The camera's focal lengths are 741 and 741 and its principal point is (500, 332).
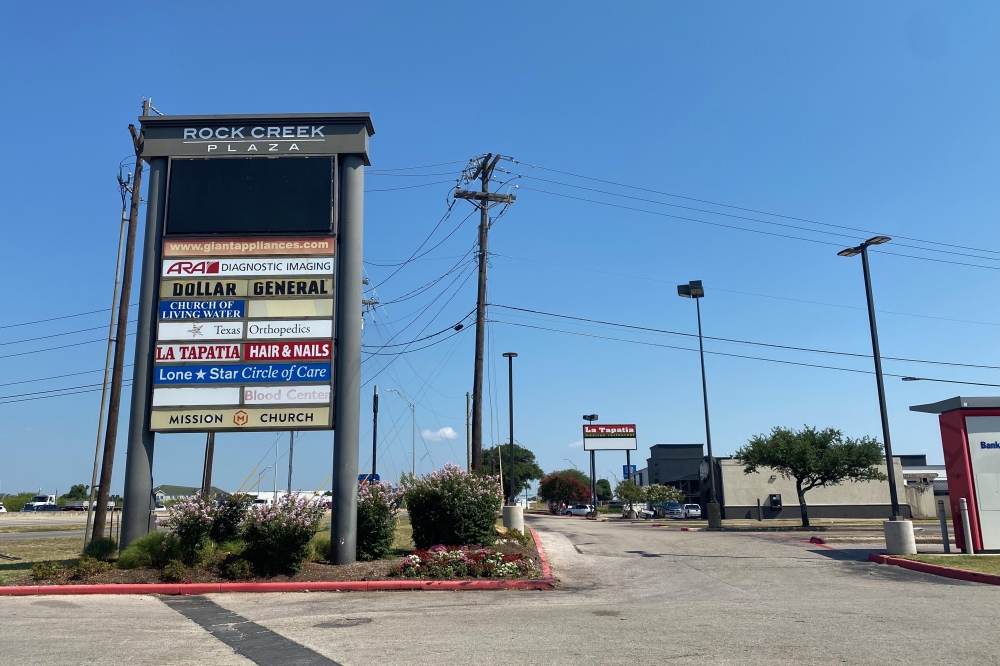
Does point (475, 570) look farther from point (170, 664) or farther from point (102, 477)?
point (102, 477)

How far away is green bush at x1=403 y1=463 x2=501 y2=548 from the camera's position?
54.4ft

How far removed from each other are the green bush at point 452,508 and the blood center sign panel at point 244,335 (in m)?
2.91

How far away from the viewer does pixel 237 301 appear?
648 inches

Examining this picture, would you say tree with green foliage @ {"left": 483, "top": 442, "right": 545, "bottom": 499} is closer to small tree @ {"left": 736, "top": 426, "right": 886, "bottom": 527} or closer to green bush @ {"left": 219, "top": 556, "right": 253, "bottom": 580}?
small tree @ {"left": 736, "top": 426, "right": 886, "bottom": 527}

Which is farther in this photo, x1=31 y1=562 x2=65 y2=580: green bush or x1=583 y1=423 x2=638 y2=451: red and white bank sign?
x1=583 y1=423 x2=638 y2=451: red and white bank sign

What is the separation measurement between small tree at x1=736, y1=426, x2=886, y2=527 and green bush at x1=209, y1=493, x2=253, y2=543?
3220cm

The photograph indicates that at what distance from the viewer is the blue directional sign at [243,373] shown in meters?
16.1

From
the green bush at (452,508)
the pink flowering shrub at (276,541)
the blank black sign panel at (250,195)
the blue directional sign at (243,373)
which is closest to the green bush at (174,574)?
the pink flowering shrub at (276,541)

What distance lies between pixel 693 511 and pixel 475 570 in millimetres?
48631

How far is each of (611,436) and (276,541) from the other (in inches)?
2486

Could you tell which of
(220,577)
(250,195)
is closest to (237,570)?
(220,577)

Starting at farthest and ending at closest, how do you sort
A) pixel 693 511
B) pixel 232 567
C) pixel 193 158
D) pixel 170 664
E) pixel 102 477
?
pixel 693 511 < pixel 102 477 < pixel 193 158 < pixel 232 567 < pixel 170 664

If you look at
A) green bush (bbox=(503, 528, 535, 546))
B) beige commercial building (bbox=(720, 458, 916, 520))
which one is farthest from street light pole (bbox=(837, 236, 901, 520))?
beige commercial building (bbox=(720, 458, 916, 520))

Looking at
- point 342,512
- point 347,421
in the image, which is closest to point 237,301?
point 347,421
